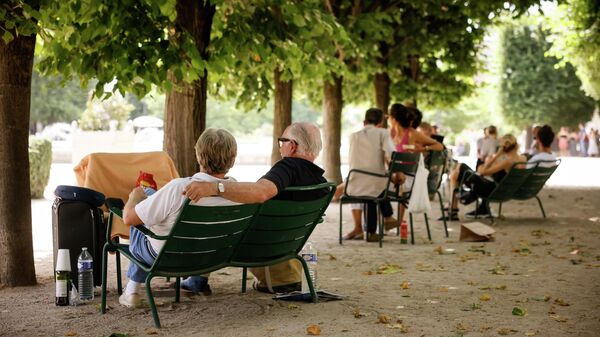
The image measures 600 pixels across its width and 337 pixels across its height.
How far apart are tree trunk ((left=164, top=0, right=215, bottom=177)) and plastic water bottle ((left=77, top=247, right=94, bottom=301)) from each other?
3.87m

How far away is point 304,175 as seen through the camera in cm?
730

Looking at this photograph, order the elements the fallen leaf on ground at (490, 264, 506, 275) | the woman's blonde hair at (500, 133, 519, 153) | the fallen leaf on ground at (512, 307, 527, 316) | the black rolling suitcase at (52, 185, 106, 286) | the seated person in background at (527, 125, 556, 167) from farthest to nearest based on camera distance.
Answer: the woman's blonde hair at (500, 133, 519, 153) → the seated person in background at (527, 125, 556, 167) → the fallen leaf on ground at (490, 264, 506, 275) → the black rolling suitcase at (52, 185, 106, 286) → the fallen leaf on ground at (512, 307, 527, 316)

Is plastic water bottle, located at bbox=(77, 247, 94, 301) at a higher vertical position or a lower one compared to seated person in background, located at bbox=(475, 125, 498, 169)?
lower

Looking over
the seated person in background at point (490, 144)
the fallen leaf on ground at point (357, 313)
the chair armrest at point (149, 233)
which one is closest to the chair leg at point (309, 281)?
the fallen leaf on ground at point (357, 313)

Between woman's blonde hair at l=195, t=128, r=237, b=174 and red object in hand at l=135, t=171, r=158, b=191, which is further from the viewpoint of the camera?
red object in hand at l=135, t=171, r=158, b=191

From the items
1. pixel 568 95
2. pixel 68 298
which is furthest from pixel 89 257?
pixel 568 95

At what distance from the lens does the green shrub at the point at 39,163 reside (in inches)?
795

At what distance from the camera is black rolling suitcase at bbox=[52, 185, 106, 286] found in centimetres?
772

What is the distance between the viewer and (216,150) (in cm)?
657

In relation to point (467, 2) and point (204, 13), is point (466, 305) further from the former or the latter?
point (467, 2)

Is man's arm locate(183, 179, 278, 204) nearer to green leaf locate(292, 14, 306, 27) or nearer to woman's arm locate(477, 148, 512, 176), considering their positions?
green leaf locate(292, 14, 306, 27)

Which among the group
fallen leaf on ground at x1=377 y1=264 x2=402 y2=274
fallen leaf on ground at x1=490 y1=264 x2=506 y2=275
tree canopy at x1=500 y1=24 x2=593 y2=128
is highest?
tree canopy at x1=500 y1=24 x2=593 y2=128

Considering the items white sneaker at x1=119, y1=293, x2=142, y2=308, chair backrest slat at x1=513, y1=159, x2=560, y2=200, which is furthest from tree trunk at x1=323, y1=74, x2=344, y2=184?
white sneaker at x1=119, y1=293, x2=142, y2=308

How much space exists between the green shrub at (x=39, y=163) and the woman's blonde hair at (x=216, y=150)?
14.1 metres
